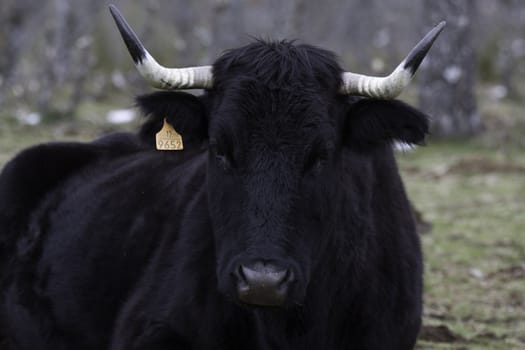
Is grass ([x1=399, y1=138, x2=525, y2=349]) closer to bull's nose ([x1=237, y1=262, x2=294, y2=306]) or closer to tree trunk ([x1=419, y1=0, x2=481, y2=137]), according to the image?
tree trunk ([x1=419, y1=0, x2=481, y2=137])

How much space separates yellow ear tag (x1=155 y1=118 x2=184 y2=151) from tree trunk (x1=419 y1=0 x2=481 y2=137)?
11409mm

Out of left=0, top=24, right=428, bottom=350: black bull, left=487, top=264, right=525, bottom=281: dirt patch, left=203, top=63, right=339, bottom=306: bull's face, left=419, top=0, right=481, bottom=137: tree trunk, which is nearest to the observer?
left=203, top=63, right=339, bottom=306: bull's face

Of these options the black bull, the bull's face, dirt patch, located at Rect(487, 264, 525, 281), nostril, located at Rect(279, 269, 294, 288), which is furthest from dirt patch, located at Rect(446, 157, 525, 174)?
nostril, located at Rect(279, 269, 294, 288)

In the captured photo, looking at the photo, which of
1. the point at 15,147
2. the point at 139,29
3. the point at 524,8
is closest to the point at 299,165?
the point at 15,147

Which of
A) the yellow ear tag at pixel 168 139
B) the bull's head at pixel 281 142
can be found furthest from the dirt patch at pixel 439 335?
the yellow ear tag at pixel 168 139

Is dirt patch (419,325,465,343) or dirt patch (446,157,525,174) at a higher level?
dirt patch (446,157,525,174)

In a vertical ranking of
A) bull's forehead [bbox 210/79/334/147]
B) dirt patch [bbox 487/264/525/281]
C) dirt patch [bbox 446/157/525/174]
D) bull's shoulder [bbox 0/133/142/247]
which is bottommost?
dirt patch [bbox 487/264/525/281]

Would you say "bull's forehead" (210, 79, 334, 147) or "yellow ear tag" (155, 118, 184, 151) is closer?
"bull's forehead" (210, 79, 334, 147)

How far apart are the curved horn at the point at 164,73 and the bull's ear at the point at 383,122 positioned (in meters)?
0.76

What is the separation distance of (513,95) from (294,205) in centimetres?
2304

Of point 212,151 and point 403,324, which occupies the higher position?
point 212,151

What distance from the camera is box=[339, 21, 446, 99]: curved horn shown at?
4.52 meters

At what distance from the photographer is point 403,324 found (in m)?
5.13

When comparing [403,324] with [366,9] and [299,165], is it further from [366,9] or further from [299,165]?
[366,9]
